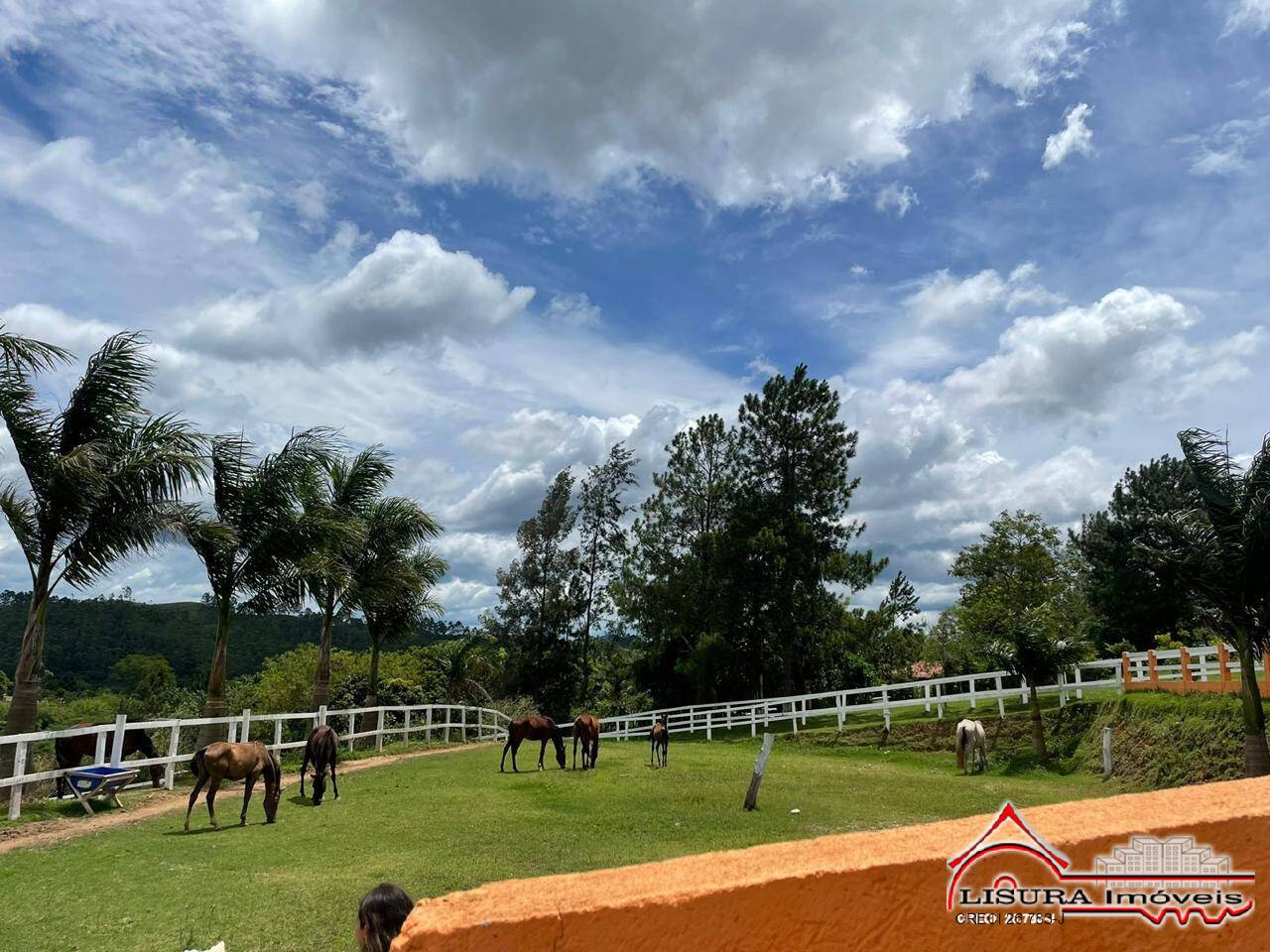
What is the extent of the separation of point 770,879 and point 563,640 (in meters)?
46.3

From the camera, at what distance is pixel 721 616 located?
1543 inches

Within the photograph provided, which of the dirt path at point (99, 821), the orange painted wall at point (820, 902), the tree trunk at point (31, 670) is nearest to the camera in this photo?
the orange painted wall at point (820, 902)

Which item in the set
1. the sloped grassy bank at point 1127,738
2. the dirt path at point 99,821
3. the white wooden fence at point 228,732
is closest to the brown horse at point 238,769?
the dirt path at point 99,821

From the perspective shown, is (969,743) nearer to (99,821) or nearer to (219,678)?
(219,678)

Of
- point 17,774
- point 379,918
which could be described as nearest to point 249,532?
point 17,774

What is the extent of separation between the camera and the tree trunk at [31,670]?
1339cm

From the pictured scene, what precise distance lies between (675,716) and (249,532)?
1970cm

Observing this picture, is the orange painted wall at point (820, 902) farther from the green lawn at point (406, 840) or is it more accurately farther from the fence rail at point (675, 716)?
the fence rail at point (675, 716)

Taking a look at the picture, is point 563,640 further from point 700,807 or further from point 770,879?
point 770,879

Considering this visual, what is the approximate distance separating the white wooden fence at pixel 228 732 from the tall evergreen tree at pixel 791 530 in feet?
42.1

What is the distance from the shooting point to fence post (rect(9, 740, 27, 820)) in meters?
12.1

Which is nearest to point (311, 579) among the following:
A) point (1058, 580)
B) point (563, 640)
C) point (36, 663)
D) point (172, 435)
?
point (172, 435)

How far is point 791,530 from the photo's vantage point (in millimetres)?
38156

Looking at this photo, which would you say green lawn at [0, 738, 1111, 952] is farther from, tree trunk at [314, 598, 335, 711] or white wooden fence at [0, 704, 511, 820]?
tree trunk at [314, 598, 335, 711]
